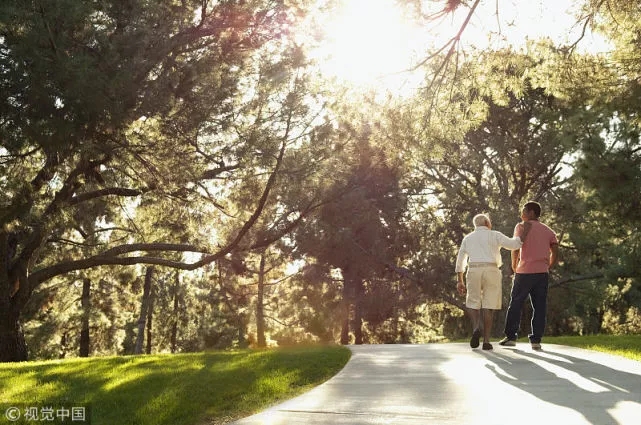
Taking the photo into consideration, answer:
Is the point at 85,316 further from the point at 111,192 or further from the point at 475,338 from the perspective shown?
the point at 475,338

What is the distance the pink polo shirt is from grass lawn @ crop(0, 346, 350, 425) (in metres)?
2.81

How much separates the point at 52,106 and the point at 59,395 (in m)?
6.21

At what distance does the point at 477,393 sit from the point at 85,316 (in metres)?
29.5

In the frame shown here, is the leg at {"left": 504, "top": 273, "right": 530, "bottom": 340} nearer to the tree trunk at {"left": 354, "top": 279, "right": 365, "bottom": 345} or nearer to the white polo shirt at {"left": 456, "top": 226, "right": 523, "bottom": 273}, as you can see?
the white polo shirt at {"left": 456, "top": 226, "right": 523, "bottom": 273}

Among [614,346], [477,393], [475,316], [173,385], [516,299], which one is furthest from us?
[614,346]

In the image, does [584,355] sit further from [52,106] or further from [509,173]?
[509,173]

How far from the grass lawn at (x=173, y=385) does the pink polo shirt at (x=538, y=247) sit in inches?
111

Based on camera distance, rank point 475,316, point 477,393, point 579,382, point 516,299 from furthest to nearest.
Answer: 1. point 475,316
2. point 516,299
3. point 579,382
4. point 477,393

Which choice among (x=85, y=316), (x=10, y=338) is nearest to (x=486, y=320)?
(x=10, y=338)

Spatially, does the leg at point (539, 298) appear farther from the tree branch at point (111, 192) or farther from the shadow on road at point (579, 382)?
the tree branch at point (111, 192)

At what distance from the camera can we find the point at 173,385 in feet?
24.2

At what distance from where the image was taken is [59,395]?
7.35 m

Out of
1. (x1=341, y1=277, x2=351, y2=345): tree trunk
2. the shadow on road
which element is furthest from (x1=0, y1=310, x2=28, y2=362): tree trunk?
(x1=341, y1=277, x2=351, y2=345): tree trunk

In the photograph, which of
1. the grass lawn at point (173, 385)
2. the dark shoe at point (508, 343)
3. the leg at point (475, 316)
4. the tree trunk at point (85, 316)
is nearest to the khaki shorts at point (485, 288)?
the leg at point (475, 316)
